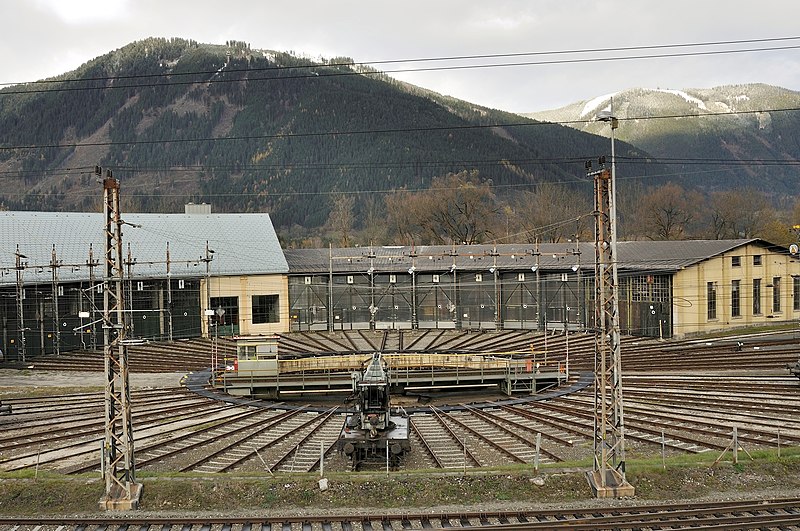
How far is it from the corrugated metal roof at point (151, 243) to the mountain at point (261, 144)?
2495 inches

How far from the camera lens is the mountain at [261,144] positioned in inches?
4953

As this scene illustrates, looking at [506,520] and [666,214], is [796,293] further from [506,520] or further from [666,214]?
[666,214]

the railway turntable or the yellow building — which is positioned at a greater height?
the yellow building

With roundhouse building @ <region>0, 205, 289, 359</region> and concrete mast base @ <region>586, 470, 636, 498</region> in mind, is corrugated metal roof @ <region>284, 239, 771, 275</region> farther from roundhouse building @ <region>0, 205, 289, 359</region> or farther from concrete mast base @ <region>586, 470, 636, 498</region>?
concrete mast base @ <region>586, 470, 636, 498</region>

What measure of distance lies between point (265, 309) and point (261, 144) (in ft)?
350

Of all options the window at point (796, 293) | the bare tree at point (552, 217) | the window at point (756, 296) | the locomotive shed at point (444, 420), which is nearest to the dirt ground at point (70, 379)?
the locomotive shed at point (444, 420)

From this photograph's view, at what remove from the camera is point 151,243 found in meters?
45.4

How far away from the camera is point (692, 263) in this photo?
1549 inches

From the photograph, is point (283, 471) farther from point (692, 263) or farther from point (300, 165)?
point (300, 165)

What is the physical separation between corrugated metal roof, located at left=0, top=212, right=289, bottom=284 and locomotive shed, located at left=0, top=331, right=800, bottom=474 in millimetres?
7972

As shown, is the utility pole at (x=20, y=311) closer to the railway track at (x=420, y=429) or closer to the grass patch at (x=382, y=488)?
the railway track at (x=420, y=429)

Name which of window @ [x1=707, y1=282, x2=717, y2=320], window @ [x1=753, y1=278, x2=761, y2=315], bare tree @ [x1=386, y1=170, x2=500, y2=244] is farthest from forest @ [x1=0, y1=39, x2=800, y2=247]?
window @ [x1=707, y1=282, x2=717, y2=320]

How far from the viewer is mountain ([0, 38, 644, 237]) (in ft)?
413

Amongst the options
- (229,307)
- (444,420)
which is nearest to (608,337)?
(444,420)
